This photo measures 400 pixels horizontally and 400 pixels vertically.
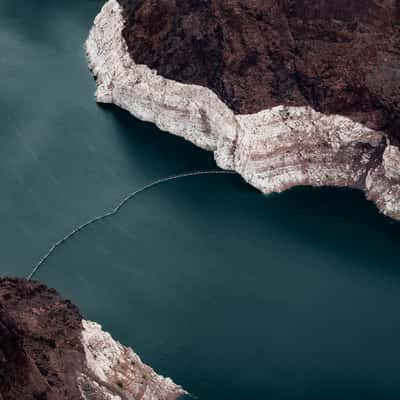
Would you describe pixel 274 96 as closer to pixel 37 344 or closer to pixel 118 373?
pixel 118 373

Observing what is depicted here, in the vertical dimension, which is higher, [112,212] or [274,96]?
[274,96]

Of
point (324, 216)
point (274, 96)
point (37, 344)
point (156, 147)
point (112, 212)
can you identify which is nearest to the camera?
point (37, 344)

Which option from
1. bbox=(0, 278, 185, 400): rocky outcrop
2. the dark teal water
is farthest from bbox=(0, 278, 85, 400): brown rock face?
the dark teal water

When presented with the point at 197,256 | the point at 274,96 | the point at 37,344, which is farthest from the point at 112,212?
the point at 37,344

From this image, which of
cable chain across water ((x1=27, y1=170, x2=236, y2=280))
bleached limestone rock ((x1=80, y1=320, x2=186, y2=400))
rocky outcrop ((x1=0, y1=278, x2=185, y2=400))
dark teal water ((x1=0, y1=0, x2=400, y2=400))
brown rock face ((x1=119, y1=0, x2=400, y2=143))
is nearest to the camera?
rocky outcrop ((x1=0, y1=278, x2=185, y2=400))

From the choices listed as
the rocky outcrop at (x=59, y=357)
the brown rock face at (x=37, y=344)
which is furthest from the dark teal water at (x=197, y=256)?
the brown rock face at (x=37, y=344)

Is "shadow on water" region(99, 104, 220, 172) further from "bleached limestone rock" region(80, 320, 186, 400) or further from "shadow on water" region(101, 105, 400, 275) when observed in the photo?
"bleached limestone rock" region(80, 320, 186, 400)

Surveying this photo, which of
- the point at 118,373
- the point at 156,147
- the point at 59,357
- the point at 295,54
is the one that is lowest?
the point at 118,373
